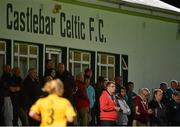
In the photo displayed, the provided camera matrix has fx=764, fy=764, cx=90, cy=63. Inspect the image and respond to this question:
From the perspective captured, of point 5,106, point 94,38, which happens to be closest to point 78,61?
point 94,38

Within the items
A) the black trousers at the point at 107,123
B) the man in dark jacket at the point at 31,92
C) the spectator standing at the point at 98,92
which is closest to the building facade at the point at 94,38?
the spectator standing at the point at 98,92

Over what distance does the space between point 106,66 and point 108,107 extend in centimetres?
734

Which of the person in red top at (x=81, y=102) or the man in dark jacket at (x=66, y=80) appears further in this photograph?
the person in red top at (x=81, y=102)

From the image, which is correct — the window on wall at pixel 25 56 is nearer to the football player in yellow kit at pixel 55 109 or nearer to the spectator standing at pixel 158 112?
the spectator standing at pixel 158 112

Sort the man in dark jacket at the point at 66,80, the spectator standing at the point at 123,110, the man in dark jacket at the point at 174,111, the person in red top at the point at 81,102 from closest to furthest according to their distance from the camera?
1. the spectator standing at the point at 123,110
2. the man in dark jacket at the point at 66,80
3. the person in red top at the point at 81,102
4. the man in dark jacket at the point at 174,111

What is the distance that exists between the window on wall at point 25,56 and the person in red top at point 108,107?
12.1 ft

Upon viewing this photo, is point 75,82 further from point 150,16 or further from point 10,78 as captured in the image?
point 150,16

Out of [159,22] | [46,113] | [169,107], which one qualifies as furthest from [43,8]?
[46,113]

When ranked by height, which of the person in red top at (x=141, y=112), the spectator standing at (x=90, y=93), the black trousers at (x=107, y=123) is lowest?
the black trousers at (x=107, y=123)

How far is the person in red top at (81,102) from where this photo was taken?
832 inches

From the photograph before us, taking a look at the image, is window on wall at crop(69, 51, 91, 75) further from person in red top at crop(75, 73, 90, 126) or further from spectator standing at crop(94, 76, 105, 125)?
person in red top at crop(75, 73, 90, 126)

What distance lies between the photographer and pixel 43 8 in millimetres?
23109

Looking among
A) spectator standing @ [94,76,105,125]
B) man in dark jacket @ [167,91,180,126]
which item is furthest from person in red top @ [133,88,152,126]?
spectator standing @ [94,76,105,125]

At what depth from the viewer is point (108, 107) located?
19234mm
